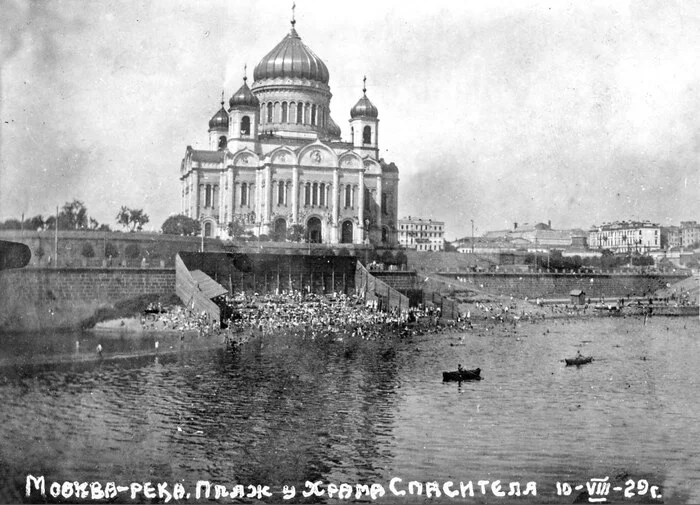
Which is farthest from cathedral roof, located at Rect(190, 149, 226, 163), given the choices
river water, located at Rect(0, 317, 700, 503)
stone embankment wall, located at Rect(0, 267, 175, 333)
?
river water, located at Rect(0, 317, 700, 503)

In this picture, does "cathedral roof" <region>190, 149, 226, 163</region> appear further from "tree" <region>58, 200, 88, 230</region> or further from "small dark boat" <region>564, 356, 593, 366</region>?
"small dark boat" <region>564, 356, 593, 366</region>

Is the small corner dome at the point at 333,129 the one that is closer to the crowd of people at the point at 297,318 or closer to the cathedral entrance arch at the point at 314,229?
the cathedral entrance arch at the point at 314,229

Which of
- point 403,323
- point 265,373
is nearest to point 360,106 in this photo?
point 403,323

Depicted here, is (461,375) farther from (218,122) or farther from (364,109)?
(218,122)

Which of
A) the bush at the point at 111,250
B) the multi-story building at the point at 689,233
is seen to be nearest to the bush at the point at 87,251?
the bush at the point at 111,250

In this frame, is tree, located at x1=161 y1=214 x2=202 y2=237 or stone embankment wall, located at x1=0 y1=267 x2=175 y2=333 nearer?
stone embankment wall, located at x1=0 y1=267 x2=175 y2=333

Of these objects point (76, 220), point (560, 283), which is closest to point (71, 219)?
point (76, 220)
